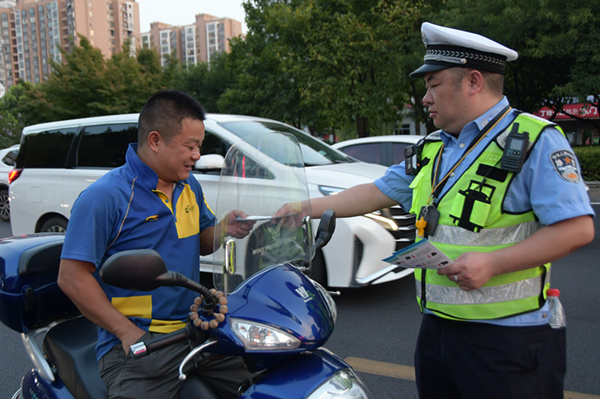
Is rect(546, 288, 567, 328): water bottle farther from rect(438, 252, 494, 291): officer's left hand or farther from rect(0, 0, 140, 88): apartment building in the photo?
rect(0, 0, 140, 88): apartment building

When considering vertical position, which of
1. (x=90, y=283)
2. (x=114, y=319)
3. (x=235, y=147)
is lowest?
(x=114, y=319)

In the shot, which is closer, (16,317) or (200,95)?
(16,317)

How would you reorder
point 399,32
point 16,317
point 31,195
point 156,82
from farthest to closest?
point 156,82
point 399,32
point 31,195
point 16,317

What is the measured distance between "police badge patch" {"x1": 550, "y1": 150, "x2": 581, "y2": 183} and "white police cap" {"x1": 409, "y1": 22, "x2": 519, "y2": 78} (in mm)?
375

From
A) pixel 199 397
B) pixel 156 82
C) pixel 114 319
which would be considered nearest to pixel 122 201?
pixel 114 319

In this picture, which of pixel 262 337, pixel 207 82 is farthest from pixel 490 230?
pixel 207 82

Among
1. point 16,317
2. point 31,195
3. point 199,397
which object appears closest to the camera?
point 199,397

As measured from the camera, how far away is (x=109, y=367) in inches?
68.4

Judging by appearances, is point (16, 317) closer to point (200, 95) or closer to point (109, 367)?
point (109, 367)

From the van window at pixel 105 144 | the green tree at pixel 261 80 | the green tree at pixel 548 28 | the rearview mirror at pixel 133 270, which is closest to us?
the rearview mirror at pixel 133 270

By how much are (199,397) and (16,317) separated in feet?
3.24

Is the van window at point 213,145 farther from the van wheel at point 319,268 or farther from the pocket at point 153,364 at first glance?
the pocket at point 153,364

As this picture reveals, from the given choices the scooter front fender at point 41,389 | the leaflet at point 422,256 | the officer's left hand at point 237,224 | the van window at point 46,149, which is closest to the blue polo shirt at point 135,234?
the scooter front fender at point 41,389

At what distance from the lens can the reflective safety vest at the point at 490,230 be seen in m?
1.60
